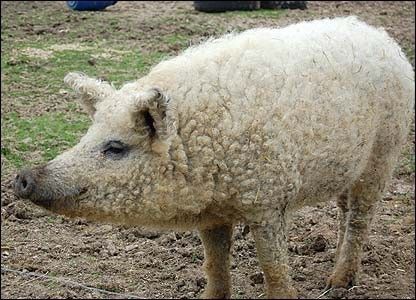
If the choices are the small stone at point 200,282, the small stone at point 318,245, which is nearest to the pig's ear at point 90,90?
the small stone at point 200,282

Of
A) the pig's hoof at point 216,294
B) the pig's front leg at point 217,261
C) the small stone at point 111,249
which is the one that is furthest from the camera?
the small stone at point 111,249

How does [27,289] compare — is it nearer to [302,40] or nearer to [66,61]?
[302,40]

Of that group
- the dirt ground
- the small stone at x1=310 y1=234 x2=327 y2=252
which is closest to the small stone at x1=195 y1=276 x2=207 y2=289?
the dirt ground

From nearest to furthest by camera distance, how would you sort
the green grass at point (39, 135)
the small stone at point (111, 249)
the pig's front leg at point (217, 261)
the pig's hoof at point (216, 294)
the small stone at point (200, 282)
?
the pig's front leg at point (217, 261) → the pig's hoof at point (216, 294) → the small stone at point (200, 282) → the small stone at point (111, 249) → the green grass at point (39, 135)

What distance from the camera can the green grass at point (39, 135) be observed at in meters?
7.57

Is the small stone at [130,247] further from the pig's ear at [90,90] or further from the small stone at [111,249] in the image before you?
the pig's ear at [90,90]

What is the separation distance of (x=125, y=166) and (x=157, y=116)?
0.99ft

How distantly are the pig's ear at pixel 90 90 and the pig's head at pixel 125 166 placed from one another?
7.1 inches

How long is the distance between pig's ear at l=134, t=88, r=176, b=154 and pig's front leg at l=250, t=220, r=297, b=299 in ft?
2.32

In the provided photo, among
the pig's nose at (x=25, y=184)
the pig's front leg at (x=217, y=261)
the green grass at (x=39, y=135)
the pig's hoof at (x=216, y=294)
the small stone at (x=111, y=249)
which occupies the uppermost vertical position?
the pig's nose at (x=25, y=184)

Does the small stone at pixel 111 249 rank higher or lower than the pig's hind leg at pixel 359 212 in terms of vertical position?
lower

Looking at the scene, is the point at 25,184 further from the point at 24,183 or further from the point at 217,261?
the point at 217,261

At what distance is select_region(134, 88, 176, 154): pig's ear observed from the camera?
3971mm

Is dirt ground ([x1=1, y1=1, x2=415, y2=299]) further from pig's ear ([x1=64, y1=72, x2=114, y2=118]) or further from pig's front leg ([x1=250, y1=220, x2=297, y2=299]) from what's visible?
pig's ear ([x1=64, y1=72, x2=114, y2=118])
